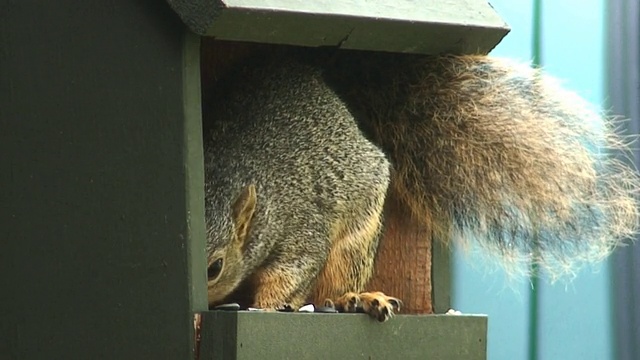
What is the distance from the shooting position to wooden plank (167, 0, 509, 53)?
1.77 meters

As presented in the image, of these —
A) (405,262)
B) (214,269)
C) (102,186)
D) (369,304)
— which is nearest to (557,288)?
(405,262)

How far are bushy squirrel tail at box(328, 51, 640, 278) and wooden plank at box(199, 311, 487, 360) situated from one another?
0.67 feet

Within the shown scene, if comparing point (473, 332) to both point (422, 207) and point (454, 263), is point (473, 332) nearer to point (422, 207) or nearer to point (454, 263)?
point (422, 207)

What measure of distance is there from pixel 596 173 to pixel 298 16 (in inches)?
24.2

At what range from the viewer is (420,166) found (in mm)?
2211

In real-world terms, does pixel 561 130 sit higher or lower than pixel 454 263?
higher

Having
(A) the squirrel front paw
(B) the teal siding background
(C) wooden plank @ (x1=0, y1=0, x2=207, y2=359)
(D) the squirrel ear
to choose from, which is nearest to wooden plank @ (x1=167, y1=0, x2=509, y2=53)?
(C) wooden plank @ (x1=0, y1=0, x2=207, y2=359)

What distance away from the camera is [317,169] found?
212cm

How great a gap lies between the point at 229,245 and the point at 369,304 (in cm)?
22

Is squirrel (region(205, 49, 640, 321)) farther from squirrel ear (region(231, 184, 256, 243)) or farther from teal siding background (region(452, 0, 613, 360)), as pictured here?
teal siding background (region(452, 0, 613, 360))

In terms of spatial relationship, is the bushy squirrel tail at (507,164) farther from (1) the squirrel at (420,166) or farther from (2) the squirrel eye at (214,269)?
(2) the squirrel eye at (214,269)

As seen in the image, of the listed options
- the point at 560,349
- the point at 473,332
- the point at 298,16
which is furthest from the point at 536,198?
the point at 560,349

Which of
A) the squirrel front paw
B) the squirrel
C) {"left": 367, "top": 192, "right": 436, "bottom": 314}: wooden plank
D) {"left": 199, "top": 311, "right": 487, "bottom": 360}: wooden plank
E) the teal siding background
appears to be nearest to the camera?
{"left": 199, "top": 311, "right": 487, "bottom": 360}: wooden plank

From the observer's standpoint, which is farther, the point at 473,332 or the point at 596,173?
the point at 596,173
